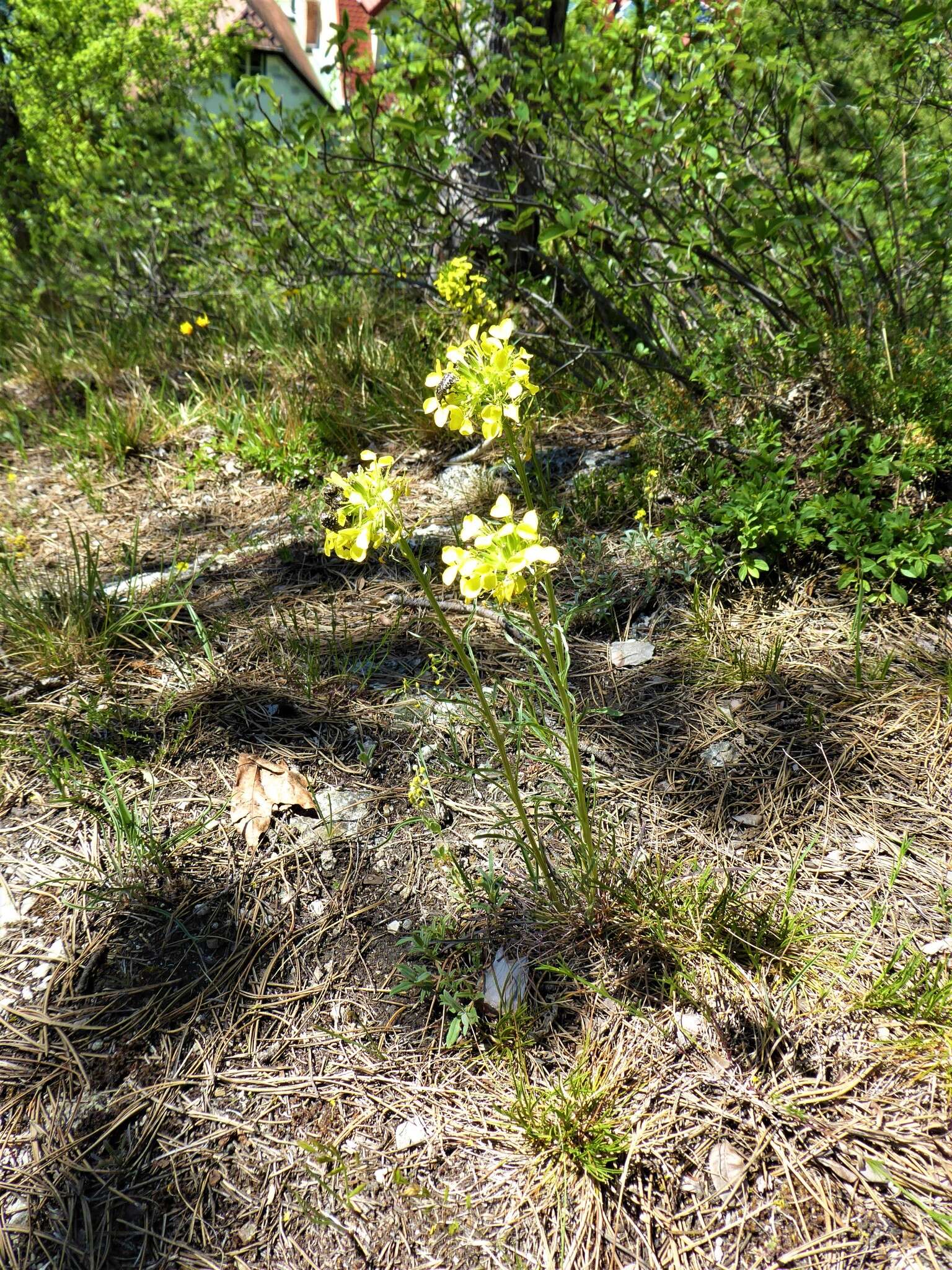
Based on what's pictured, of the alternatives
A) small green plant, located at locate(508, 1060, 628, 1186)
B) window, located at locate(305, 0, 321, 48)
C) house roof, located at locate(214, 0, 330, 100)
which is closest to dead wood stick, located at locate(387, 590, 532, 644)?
small green plant, located at locate(508, 1060, 628, 1186)

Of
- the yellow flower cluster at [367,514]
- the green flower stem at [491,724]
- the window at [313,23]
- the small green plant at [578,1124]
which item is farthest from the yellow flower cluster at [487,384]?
the window at [313,23]

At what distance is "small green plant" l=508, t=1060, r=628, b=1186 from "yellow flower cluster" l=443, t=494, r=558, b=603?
937 mm

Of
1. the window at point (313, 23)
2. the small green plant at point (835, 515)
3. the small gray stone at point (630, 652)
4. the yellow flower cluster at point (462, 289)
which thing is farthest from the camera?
the window at point (313, 23)

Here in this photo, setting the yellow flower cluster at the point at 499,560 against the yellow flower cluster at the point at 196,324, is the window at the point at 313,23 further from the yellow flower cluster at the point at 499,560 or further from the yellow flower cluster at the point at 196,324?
the yellow flower cluster at the point at 499,560

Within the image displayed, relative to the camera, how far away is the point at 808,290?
122 inches

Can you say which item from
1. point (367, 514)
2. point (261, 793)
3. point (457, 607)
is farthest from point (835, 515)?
point (261, 793)

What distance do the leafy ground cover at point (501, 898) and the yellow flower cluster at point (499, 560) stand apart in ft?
1.36

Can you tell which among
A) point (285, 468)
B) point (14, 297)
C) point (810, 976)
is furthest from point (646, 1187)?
point (14, 297)

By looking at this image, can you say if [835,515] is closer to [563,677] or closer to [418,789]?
[563,677]

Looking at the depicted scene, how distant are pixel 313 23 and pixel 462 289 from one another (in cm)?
3214

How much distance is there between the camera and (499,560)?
48.6 inches

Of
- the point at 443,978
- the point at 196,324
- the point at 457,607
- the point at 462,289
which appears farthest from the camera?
the point at 196,324

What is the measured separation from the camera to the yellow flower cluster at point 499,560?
1219 mm

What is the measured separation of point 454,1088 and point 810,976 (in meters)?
0.78
